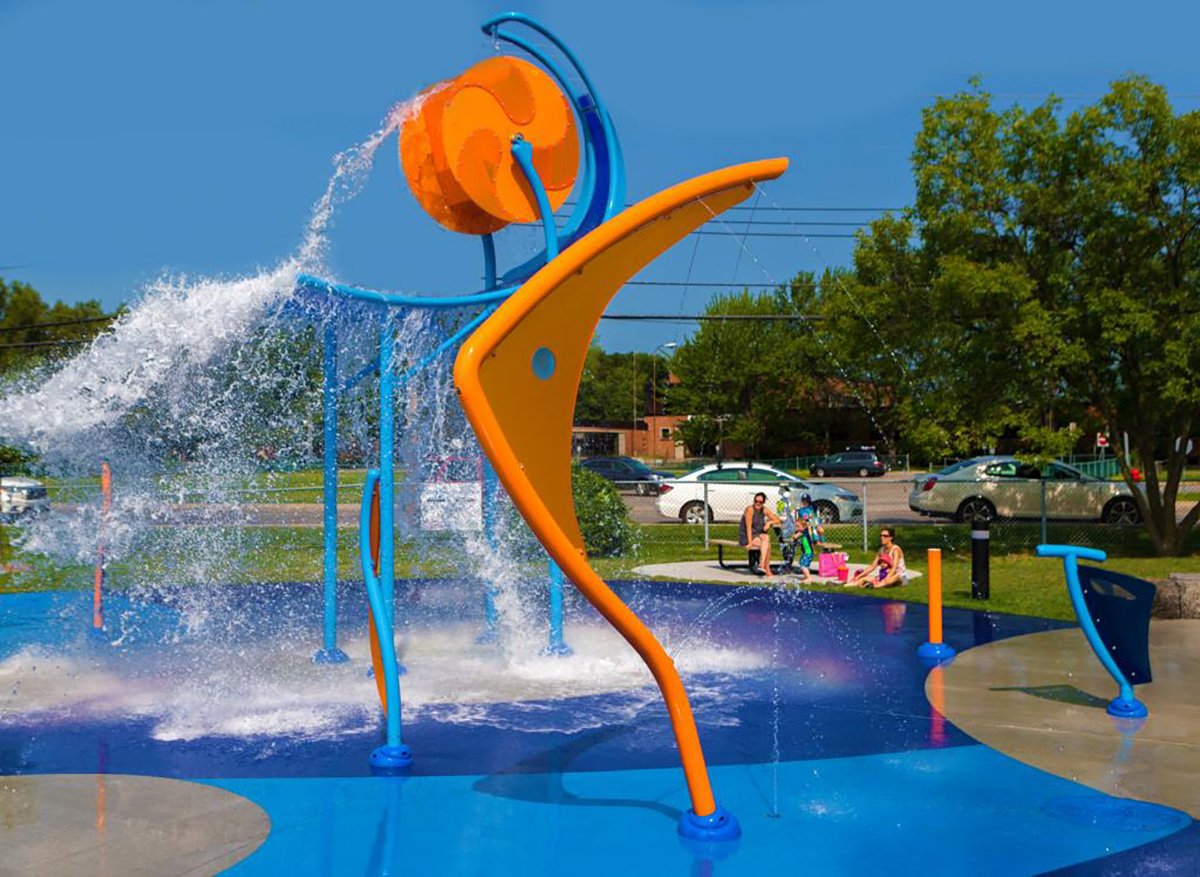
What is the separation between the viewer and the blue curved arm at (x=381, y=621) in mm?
7016

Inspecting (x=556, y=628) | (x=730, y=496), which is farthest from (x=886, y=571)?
(x=730, y=496)

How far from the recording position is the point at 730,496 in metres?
25.2

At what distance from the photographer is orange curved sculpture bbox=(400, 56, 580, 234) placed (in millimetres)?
9523

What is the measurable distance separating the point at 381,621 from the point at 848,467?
44.0 m

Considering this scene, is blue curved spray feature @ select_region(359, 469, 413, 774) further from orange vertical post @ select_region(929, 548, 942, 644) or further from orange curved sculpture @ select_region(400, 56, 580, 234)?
orange vertical post @ select_region(929, 548, 942, 644)

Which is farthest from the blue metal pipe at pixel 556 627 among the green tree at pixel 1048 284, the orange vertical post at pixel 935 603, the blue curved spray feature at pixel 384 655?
the green tree at pixel 1048 284

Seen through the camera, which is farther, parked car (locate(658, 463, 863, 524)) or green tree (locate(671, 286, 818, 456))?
green tree (locate(671, 286, 818, 456))

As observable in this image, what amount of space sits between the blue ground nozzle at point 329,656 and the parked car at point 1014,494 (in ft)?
53.5

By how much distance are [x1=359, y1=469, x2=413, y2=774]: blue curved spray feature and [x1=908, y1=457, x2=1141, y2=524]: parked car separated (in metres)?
17.8

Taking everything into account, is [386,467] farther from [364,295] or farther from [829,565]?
[829,565]

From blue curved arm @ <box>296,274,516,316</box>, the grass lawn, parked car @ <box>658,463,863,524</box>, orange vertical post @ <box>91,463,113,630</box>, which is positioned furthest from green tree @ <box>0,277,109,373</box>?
blue curved arm @ <box>296,274,516,316</box>

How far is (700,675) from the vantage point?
948 centimetres

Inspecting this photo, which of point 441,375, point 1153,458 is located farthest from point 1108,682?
point 1153,458

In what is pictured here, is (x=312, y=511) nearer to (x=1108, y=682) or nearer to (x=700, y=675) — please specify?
(x=700, y=675)
